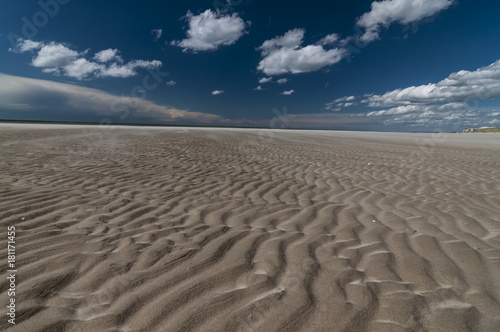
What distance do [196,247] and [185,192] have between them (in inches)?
92.1

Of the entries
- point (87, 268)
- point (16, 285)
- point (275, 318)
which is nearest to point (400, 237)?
point (275, 318)

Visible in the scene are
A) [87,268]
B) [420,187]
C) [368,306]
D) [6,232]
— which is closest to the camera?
[368,306]

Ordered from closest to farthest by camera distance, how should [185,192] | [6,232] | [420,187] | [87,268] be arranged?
[87,268], [6,232], [185,192], [420,187]

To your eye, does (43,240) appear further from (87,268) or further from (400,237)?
(400,237)

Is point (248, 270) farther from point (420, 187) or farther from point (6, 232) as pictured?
point (420, 187)

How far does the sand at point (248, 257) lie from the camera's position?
2014mm

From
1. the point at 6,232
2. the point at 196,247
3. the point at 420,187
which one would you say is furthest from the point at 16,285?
the point at 420,187

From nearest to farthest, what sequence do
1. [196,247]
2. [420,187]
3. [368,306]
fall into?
[368,306] → [196,247] → [420,187]

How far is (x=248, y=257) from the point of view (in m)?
2.86

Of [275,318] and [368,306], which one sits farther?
[368,306]

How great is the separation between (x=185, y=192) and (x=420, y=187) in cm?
545

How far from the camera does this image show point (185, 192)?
524 cm

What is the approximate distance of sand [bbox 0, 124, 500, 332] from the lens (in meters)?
2.01

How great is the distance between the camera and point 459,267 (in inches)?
106
